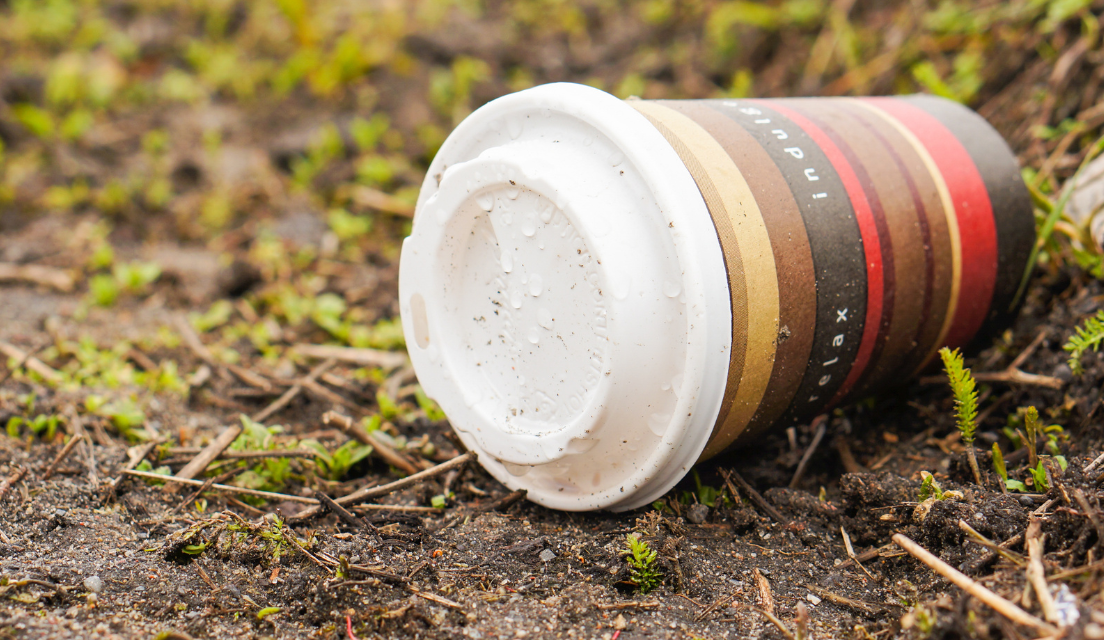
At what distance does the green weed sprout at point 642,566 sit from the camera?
1537 millimetres

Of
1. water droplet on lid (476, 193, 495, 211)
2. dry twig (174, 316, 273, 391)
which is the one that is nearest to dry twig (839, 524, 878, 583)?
water droplet on lid (476, 193, 495, 211)

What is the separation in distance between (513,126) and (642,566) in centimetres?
95

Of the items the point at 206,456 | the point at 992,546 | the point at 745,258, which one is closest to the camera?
the point at 992,546

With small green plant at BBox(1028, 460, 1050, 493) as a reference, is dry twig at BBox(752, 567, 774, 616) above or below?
below

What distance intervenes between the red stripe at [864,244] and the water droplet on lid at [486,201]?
71 cm

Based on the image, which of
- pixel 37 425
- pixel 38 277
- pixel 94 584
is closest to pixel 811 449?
pixel 94 584

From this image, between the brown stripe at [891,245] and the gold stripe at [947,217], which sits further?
the gold stripe at [947,217]

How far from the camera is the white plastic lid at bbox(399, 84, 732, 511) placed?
4.75 feet

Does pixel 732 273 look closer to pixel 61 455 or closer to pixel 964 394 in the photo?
pixel 964 394

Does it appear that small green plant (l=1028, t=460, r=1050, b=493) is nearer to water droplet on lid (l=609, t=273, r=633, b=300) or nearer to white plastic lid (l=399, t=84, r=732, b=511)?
white plastic lid (l=399, t=84, r=732, b=511)

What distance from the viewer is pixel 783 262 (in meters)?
1.52

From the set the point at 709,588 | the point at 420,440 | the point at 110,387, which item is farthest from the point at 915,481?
the point at 110,387

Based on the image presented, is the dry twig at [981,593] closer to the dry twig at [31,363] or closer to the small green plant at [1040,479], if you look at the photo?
the small green plant at [1040,479]

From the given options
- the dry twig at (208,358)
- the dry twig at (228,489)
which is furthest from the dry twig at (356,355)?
the dry twig at (228,489)
